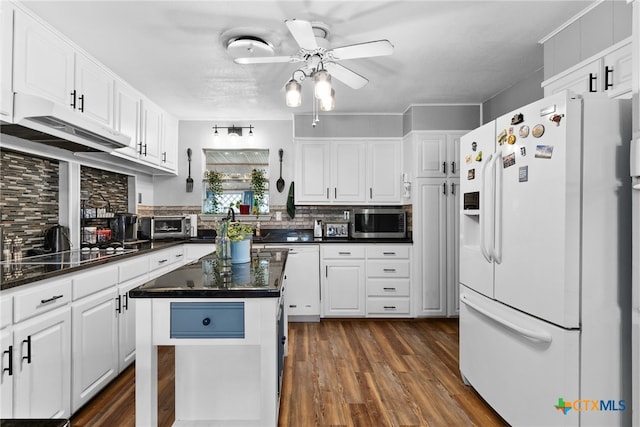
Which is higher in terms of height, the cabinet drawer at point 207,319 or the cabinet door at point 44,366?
the cabinet drawer at point 207,319

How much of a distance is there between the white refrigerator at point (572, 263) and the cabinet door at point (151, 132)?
3414mm

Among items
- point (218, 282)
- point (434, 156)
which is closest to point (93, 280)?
point (218, 282)

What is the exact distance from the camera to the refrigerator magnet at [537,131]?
1697 millimetres

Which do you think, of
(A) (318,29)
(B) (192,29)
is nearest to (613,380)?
(A) (318,29)

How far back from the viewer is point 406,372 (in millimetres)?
2709

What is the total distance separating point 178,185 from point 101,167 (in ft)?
4.44

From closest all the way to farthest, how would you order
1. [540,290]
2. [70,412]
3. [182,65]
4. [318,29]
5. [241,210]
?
[540,290] < [70,412] < [318,29] < [182,65] < [241,210]

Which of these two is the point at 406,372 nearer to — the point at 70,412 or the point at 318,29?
the point at 70,412

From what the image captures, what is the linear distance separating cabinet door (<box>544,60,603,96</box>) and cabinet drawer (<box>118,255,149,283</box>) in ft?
10.5

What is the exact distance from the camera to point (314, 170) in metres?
4.41

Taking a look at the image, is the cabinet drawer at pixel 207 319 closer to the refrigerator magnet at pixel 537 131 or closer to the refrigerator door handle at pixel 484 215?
the refrigerator door handle at pixel 484 215

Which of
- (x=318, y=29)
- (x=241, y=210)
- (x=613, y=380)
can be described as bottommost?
(x=613, y=380)

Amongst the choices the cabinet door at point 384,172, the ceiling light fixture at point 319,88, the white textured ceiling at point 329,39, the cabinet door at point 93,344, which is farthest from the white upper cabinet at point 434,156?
the cabinet door at point 93,344

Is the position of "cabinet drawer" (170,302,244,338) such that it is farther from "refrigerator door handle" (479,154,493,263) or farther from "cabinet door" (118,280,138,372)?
"refrigerator door handle" (479,154,493,263)
